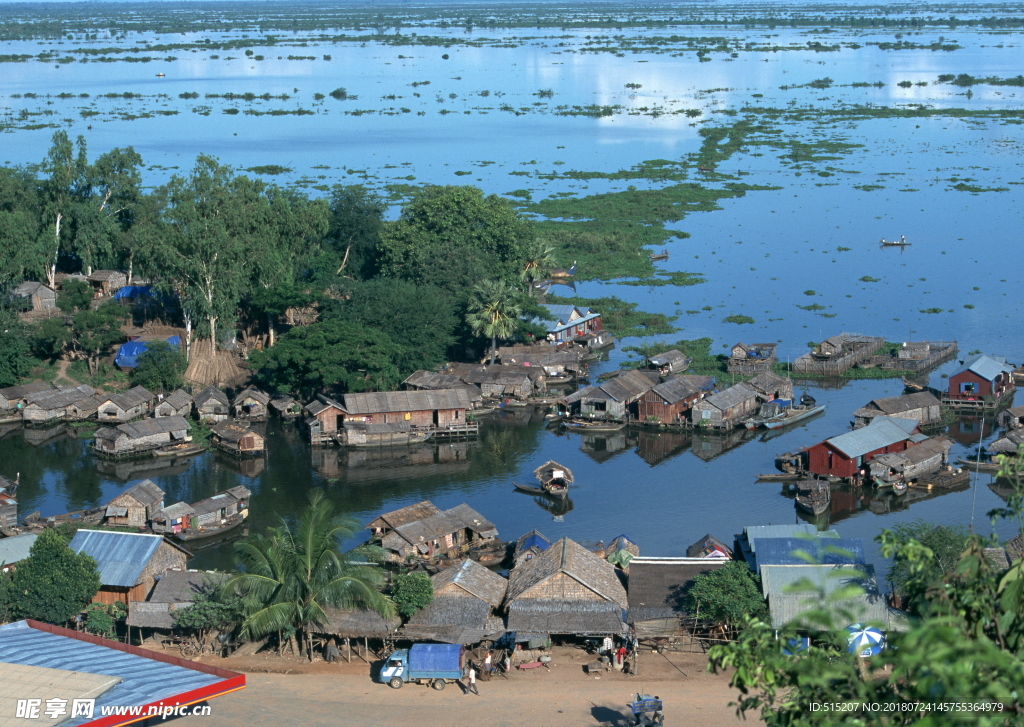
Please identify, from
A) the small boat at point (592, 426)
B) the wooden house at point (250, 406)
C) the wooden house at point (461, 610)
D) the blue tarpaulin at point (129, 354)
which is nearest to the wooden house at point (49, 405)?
the blue tarpaulin at point (129, 354)

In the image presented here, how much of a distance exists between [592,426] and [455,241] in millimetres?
17148

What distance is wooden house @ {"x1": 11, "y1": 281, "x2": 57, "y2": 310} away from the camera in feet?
197

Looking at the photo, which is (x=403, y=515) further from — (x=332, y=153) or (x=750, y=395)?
(x=332, y=153)

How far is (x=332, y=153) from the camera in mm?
112062

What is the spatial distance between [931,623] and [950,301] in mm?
58458

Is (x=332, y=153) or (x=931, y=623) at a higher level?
(x=931, y=623)

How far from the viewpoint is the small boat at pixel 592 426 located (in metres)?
48.1

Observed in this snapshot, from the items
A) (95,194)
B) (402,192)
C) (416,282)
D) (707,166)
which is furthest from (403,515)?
(707,166)

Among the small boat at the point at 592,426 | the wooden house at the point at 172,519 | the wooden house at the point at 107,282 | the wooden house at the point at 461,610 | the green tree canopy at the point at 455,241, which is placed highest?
the green tree canopy at the point at 455,241

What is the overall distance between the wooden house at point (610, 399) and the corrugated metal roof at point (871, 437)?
902 cm

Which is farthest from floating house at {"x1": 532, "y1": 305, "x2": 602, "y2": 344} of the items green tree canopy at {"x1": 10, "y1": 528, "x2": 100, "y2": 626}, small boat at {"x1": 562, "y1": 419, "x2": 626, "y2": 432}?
green tree canopy at {"x1": 10, "y1": 528, "x2": 100, "y2": 626}

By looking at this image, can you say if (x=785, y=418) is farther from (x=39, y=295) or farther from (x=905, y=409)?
(x=39, y=295)

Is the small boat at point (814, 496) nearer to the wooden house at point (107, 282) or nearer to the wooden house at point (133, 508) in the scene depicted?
the wooden house at point (133, 508)

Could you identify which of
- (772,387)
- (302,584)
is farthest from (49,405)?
(772,387)
